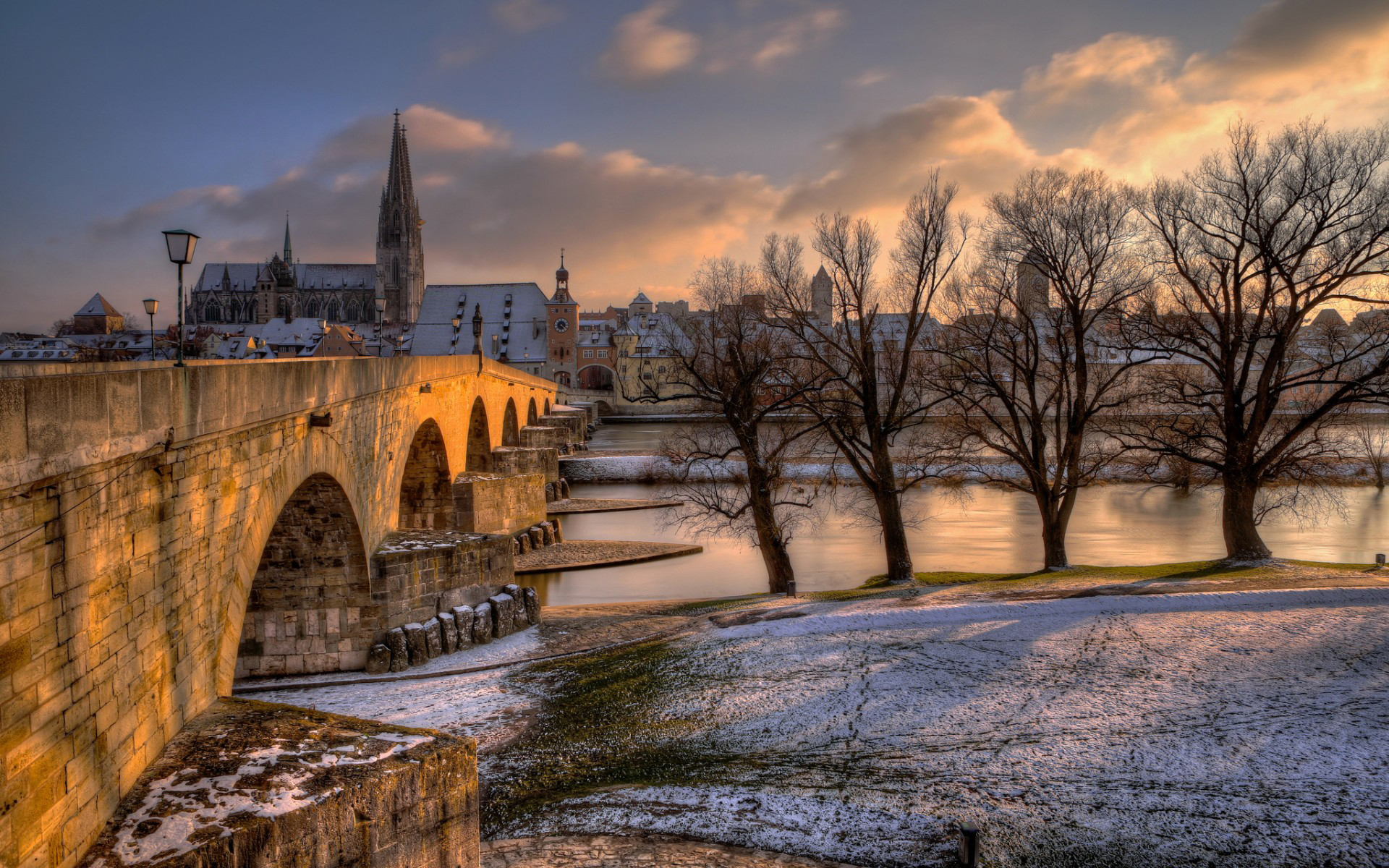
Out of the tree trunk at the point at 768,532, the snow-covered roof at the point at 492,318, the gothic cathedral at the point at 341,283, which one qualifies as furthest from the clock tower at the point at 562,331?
the tree trunk at the point at 768,532

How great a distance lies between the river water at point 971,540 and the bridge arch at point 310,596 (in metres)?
8.35

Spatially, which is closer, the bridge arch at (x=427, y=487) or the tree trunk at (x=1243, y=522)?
the tree trunk at (x=1243, y=522)

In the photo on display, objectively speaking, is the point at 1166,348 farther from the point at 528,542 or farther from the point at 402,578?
the point at 528,542

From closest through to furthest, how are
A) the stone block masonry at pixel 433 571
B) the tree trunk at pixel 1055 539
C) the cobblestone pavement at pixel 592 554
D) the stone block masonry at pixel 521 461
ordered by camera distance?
the stone block masonry at pixel 433 571
the tree trunk at pixel 1055 539
the cobblestone pavement at pixel 592 554
the stone block masonry at pixel 521 461

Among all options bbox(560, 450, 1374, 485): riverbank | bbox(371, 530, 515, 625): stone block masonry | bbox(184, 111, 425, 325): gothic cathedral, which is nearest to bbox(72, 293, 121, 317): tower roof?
bbox(184, 111, 425, 325): gothic cathedral

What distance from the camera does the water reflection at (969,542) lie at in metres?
23.1

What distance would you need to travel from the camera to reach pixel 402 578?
1364 centimetres

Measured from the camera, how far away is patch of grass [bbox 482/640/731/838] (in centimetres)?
885

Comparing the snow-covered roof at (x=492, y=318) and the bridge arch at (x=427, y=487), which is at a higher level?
the snow-covered roof at (x=492, y=318)

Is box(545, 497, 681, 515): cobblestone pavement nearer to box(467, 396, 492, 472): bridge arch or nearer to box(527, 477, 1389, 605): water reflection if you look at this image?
box(527, 477, 1389, 605): water reflection

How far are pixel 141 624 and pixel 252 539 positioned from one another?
256 cm

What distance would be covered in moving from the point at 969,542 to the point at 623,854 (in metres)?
22.5

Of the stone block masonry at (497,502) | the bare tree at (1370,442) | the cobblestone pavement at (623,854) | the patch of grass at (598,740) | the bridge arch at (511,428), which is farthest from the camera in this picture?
the bridge arch at (511,428)

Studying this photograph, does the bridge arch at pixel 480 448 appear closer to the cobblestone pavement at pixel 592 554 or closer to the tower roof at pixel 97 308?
the cobblestone pavement at pixel 592 554
